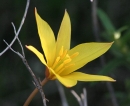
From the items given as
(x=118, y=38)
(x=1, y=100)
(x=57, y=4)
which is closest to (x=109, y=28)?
(x=118, y=38)

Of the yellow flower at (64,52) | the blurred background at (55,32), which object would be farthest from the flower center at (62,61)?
the blurred background at (55,32)

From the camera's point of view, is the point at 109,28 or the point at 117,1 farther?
the point at 117,1

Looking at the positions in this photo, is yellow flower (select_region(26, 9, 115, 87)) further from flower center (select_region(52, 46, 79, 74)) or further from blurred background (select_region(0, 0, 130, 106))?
blurred background (select_region(0, 0, 130, 106))

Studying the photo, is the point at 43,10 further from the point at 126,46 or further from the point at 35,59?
the point at 126,46

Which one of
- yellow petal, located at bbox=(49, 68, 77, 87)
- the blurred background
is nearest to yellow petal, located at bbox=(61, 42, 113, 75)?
yellow petal, located at bbox=(49, 68, 77, 87)

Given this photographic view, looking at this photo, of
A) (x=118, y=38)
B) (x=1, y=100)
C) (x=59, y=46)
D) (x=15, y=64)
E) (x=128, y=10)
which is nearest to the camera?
(x=59, y=46)

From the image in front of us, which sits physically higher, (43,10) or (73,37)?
(43,10)

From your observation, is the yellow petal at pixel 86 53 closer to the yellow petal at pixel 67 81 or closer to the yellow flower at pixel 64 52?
the yellow flower at pixel 64 52
